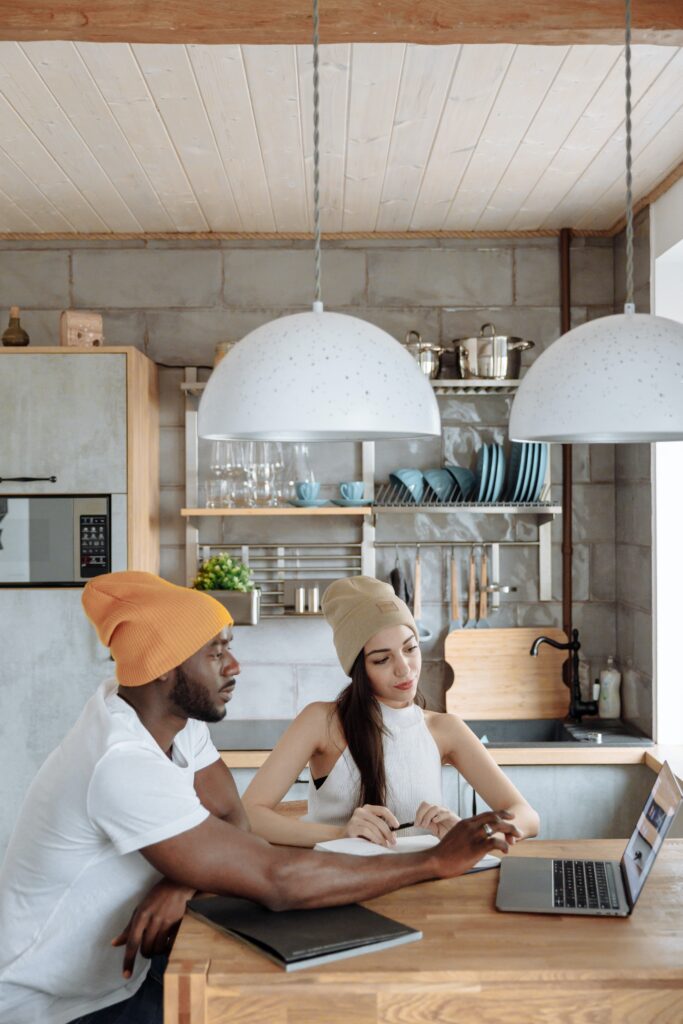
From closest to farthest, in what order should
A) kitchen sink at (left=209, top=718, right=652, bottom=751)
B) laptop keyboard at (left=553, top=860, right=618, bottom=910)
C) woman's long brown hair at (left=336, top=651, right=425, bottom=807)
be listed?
laptop keyboard at (left=553, top=860, right=618, bottom=910) → woman's long brown hair at (left=336, top=651, right=425, bottom=807) → kitchen sink at (left=209, top=718, right=652, bottom=751)

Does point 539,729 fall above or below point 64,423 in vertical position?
below

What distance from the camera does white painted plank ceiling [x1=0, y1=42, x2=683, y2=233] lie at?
8.46 ft

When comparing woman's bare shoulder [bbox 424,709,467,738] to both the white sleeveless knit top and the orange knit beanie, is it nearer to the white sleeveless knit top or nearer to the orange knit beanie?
the white sleeveless knit top

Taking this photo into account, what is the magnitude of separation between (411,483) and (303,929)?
2.50m

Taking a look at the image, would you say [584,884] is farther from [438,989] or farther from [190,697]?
[190,697]

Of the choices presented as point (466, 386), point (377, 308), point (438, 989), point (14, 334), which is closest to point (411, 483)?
point (466, 386)

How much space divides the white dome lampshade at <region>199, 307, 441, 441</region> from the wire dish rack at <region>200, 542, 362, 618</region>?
2.38 m

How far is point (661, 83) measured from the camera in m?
2.71

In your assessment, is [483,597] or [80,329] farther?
[483,597]

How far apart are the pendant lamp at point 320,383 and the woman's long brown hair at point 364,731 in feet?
3.33

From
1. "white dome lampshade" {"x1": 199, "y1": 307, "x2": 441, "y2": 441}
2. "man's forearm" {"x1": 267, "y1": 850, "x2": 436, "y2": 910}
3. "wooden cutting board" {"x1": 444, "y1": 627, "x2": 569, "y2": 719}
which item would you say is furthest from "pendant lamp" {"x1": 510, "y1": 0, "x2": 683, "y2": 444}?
"wooden cutting board" {"x1": 444, "y1": 627, "x2": 569, "y2": 719}

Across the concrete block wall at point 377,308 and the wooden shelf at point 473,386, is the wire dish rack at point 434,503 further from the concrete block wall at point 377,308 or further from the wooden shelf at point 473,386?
the wooden shelf at point 473,386

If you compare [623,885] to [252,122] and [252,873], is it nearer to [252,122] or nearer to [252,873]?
[252,873]

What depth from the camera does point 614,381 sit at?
1770 millimetres
